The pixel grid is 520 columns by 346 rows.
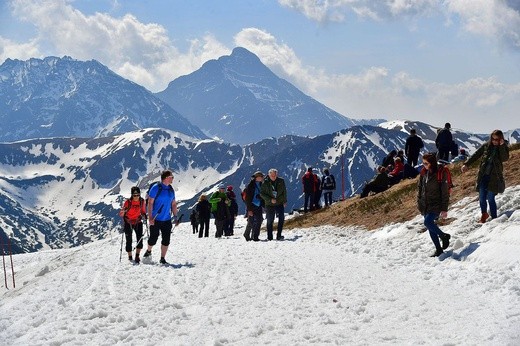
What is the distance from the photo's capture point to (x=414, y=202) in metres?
21.1

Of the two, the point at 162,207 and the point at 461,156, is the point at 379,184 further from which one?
the point at 162,207

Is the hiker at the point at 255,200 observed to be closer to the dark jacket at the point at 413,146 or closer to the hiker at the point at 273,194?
the hiker at the point at 273,194

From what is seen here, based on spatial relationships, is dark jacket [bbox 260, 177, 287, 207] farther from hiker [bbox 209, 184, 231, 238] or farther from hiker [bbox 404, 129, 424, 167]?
→ hiker [bbox 404, 129, 424, 167]

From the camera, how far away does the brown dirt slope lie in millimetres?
19141

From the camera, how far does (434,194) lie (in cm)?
1265

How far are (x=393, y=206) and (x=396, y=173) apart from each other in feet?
27.3

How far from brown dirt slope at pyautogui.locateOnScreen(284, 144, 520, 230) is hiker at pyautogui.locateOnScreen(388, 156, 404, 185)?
3.18 m

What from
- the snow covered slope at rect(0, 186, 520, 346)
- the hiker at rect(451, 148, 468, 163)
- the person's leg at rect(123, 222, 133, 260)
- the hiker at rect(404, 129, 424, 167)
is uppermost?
the hiker at rect(404, 129, 424, 167)

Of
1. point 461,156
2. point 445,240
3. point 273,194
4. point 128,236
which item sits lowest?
point 445,240

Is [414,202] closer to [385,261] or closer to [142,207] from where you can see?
[385,261]

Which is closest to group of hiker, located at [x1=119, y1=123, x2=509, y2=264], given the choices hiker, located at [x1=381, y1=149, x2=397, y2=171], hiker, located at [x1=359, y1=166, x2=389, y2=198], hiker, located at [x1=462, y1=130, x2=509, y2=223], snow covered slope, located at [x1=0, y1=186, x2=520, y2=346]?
hiker, located at [x1=462, y1=130, x2=509, y2=223]

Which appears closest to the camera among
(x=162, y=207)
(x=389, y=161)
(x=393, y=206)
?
(x=162, y=207)

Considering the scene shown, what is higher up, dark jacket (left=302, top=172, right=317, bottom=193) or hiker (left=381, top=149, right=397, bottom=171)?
hiker (left=381, top=149, right=397, bottom=171)

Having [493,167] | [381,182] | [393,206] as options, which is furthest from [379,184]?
[493,167]
